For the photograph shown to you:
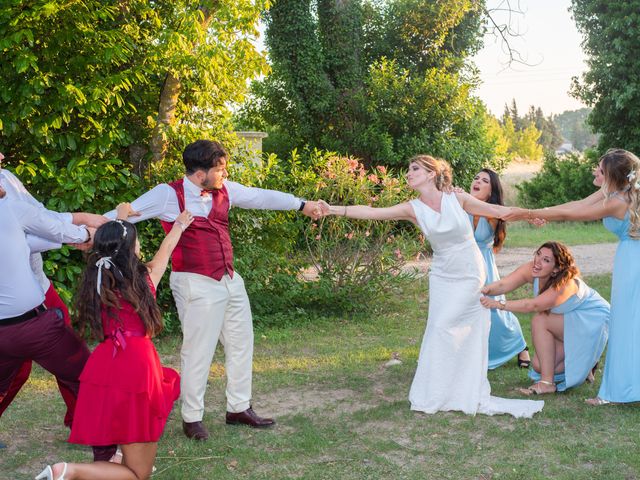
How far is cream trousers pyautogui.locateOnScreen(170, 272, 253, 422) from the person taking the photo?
16.9 ft

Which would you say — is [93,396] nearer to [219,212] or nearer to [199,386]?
[199,386]

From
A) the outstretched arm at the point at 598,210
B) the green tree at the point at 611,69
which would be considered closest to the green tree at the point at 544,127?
the green tree at the point at 611,69

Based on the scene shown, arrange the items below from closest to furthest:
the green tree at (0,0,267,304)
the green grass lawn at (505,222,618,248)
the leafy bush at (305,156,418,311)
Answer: the green tree at (0,0,267,304), the leafy bush at (305,156,418,311), the green grass lawn at (505,222,618,248)

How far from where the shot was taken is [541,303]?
6227 millimetres

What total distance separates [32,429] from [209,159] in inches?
98.5

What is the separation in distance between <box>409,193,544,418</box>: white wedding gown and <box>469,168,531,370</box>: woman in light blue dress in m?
1.18

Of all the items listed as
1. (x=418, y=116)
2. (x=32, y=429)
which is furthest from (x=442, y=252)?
(x=418, y=116)

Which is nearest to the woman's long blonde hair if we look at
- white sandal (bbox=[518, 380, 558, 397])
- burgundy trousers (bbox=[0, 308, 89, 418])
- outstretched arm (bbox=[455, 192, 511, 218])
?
outstretched arm (bbox=[455, 192, 511, 218])

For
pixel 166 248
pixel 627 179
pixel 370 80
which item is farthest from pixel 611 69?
pixel 166 248

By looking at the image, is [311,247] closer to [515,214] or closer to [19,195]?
[515,214]

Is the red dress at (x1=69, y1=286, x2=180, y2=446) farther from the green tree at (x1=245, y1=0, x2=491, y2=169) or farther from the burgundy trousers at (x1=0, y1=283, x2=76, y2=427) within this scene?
the green tree at (x1=245, y1=0, x2=491, y2=169)

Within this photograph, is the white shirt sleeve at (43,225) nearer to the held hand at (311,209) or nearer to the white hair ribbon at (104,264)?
the white hair ribbon at (104,264)

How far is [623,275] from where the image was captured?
5781 mm

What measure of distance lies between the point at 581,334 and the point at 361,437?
2.13m
